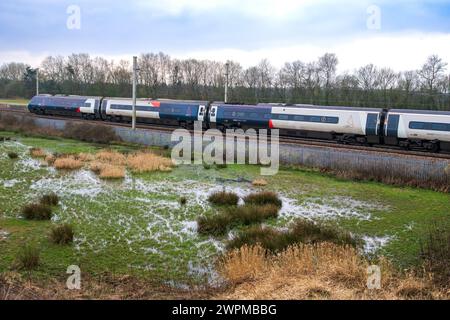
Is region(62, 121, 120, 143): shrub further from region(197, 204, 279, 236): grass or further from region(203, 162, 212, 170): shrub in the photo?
region(197, 204, 279, 236): grass

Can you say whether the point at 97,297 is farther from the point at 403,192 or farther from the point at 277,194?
the point at 403,192

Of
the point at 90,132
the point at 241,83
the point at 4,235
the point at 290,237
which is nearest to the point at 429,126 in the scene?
the point at 290,237

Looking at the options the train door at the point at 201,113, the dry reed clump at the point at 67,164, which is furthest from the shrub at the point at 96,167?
the train door at the point at 201,113

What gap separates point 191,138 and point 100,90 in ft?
176

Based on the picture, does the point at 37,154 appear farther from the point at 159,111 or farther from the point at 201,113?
the point at 159,111

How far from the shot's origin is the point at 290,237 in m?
11.3

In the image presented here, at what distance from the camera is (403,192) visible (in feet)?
59.1

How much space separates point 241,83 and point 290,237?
70126 mm

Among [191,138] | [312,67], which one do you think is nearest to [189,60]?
[312,67]

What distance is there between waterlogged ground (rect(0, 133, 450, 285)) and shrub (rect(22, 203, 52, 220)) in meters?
0.28

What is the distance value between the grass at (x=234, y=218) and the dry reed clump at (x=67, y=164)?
1103 cm

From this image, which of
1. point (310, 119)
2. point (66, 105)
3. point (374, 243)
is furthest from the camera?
point (66, 105)

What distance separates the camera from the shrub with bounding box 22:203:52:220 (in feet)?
43.1

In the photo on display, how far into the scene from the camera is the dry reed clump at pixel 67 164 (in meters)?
22.0
